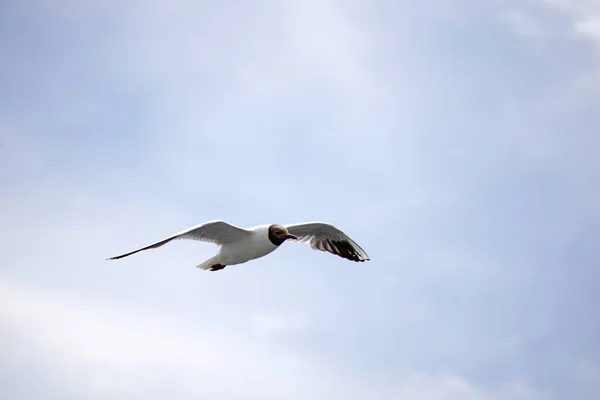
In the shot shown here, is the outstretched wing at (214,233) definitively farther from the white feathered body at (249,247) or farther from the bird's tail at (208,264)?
the bird's tail at (208,264)

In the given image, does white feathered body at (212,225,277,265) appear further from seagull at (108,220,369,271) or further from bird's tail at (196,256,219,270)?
bird's tail at (196,256,219,270)

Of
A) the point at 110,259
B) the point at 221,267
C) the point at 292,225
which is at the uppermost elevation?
the point at 292,225

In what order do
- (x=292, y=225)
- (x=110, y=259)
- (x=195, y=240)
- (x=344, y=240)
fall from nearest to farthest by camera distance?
(x=110, y=259), (x=195, y=240), (x=292, y=225), (x=344, y=240)

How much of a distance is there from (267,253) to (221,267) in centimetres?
126

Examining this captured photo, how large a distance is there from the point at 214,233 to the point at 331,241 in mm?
5061

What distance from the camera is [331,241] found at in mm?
19922

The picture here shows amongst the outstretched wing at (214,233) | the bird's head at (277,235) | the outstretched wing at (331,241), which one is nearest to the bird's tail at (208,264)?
the outstretched wing at (214,233)

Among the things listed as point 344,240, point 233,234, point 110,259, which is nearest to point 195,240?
point 233,234

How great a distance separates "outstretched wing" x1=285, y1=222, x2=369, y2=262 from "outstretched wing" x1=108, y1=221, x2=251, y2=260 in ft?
10.6

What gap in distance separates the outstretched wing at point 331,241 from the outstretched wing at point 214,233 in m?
3.22

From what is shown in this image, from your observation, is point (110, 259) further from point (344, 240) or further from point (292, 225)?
point (344, 240)

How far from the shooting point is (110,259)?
13.6 meters

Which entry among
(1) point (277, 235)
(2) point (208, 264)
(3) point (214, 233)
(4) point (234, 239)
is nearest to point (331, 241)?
(1) point (277, 235)

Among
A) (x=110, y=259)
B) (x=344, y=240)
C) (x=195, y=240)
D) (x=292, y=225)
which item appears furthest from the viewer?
(x=344, y=240)
